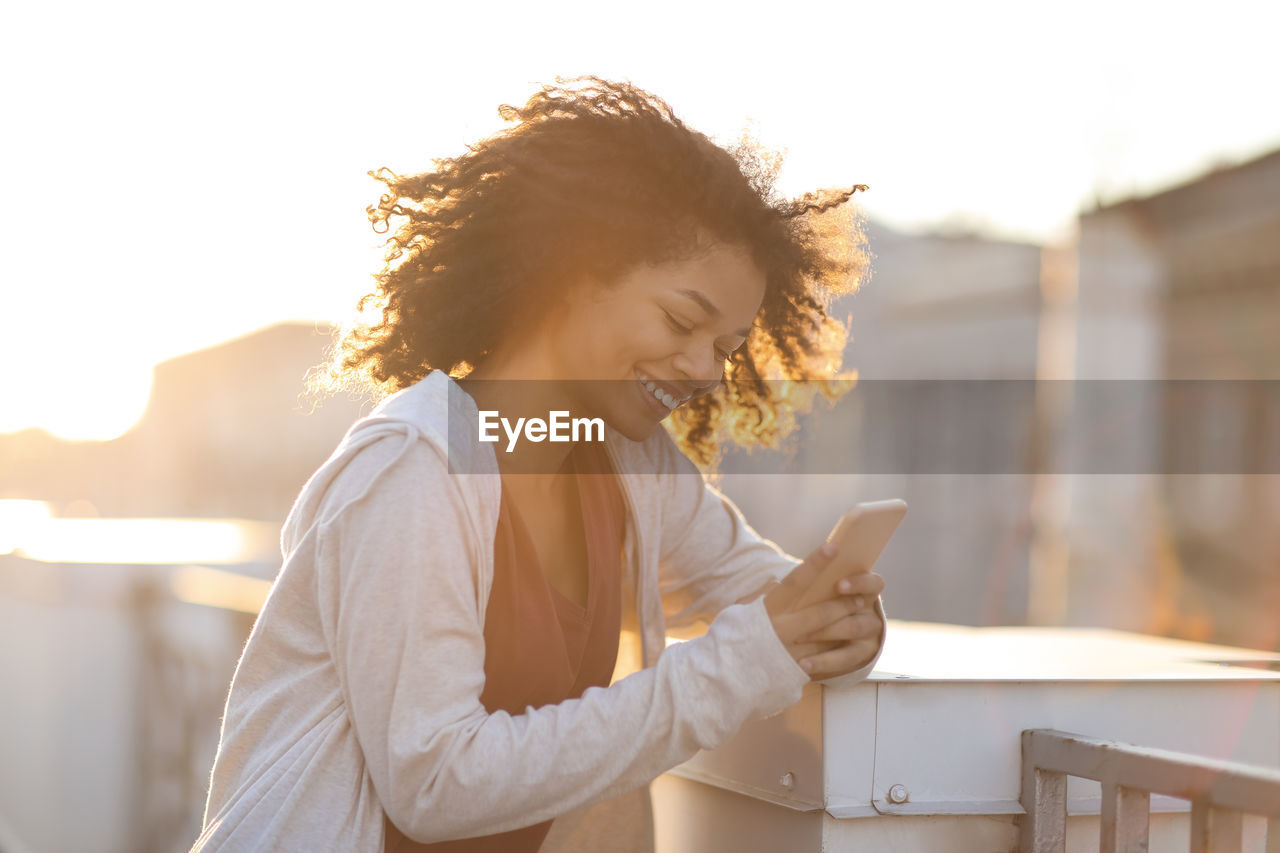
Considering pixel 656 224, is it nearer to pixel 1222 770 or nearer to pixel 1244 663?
pixel 1222 770

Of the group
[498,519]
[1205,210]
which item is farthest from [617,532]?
[1205,210]

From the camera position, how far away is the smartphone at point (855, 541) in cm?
127

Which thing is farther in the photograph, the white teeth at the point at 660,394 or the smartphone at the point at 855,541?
the white teeth at the point at 660,394

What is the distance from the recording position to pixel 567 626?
1.48 metres

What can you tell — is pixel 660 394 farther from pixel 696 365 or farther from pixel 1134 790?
pixel 1134 790

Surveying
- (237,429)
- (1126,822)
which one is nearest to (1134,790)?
(1126,822)

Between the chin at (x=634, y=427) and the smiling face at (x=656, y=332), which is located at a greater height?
the smiling face at (x=656, y=332)

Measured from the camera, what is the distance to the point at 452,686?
46.5 inches

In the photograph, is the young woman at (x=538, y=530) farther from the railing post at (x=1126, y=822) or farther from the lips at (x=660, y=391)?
the railing post at (x=1126, y=822)

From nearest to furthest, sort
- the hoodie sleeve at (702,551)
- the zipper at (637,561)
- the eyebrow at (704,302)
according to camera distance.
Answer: the eyebrow at (704,302)
the zipper at (637,561)
the hoodie sleeve at (702,551)

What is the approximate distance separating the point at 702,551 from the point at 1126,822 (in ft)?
2.41

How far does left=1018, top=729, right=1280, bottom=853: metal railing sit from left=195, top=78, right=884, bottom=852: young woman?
0.27 meters

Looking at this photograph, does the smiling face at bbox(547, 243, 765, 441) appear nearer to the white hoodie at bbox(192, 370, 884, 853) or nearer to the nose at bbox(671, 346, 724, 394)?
the nose at bbox(671, 346, 724, 394)

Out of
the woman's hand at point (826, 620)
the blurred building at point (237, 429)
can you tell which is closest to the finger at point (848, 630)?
the woman's hand at point (826, 620)
